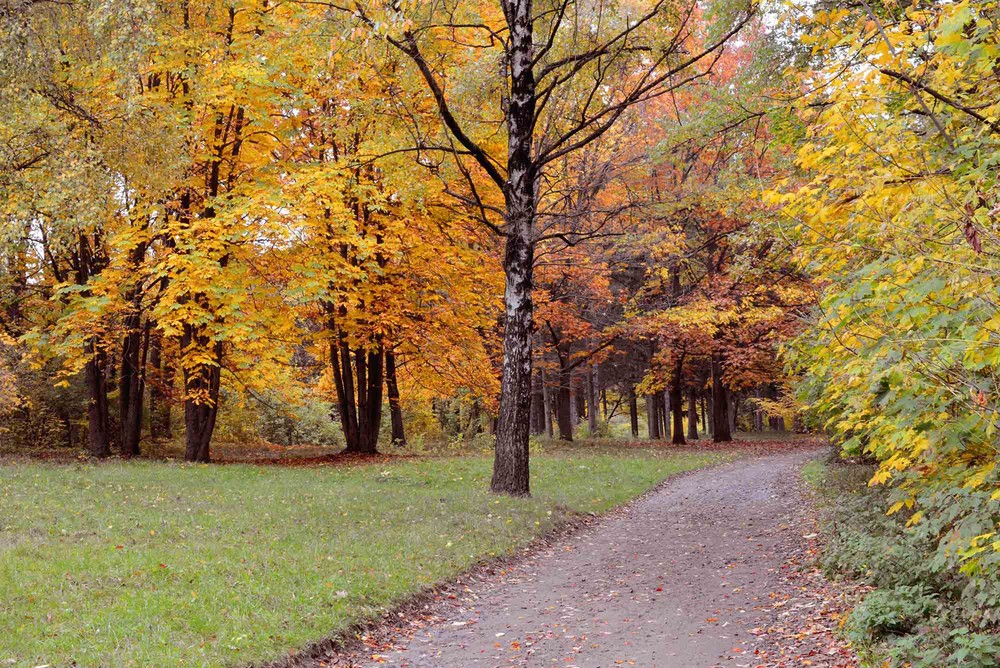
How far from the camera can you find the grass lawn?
6121 mm

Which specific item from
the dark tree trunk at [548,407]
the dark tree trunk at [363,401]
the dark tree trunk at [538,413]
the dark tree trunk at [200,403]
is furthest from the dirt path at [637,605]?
the dark tree trunk at [538,413]

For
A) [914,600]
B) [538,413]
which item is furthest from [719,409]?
[914,600]

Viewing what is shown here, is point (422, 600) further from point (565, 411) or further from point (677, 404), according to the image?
point (677, 404)

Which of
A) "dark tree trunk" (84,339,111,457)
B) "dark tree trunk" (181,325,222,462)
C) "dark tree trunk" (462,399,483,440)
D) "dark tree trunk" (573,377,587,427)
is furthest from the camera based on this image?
"dark tree trunk" (573,377,587,427)

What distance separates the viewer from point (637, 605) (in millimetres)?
7887

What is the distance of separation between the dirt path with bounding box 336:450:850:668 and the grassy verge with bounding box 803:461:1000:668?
0.44 metres

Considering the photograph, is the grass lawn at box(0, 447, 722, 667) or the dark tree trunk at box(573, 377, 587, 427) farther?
the dark tree trunk at box(573, 377, 587, 427)

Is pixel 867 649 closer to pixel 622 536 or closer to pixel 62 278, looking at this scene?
pixel 622 536

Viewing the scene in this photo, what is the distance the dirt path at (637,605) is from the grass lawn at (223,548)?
0.69 metres

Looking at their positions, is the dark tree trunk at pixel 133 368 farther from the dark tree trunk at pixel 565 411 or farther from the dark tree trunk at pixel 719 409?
the dark tree trunk at pixel 719 409

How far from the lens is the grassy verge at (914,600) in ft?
14.8

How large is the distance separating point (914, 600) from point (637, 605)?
286 cm

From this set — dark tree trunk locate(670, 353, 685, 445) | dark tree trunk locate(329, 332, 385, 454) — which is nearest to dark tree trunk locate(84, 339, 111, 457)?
dark tree trunk locate(329, 332, 385, 454)

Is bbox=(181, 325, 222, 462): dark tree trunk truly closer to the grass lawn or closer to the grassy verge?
the grass lawn
